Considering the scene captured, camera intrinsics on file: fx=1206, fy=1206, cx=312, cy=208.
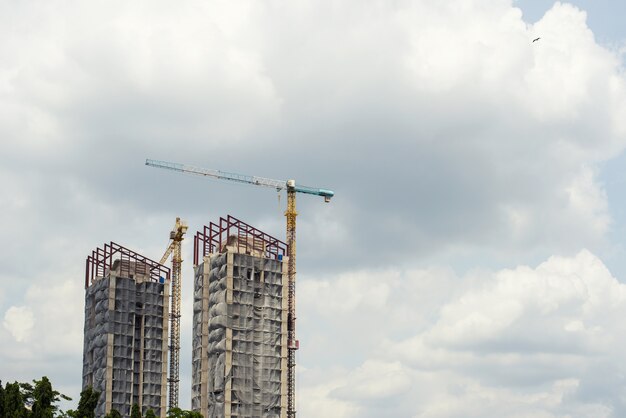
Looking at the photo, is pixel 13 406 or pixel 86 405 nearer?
pixel 13 406

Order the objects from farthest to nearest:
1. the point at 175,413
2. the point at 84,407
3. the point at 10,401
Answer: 1. the point at 175,413
2. the point at 84,407
3. the point at 10,401

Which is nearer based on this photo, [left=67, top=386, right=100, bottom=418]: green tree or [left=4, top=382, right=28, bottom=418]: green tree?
[left=4, top=382, right=28, bottom=418]: green tree

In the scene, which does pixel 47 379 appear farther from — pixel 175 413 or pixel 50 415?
pixel 175 413

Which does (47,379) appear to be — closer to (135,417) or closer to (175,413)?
(135,417)

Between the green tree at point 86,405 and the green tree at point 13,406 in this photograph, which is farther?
the green tree at point 86,405

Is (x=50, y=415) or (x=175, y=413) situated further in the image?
(x=175, y=413)

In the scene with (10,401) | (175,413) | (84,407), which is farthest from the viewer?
(175,413)

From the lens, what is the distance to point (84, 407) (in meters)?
146

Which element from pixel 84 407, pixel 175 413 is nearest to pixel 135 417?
pixel 84 407

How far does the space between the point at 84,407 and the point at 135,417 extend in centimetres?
881

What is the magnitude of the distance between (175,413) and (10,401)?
5669 cm

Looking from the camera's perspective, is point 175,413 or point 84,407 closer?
point 84,407

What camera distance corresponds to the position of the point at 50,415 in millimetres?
135250

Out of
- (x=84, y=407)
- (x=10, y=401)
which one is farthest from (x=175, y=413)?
(x=10, y=401)
